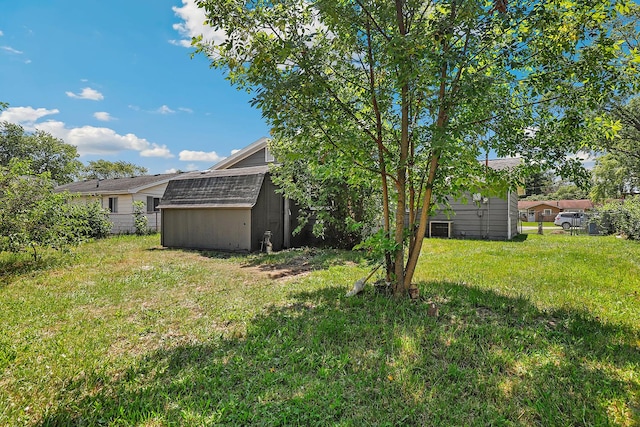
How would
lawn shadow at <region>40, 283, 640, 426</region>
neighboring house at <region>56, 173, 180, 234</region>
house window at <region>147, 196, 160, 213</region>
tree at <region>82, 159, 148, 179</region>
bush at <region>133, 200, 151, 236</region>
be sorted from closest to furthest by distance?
1. lawn shadow at <region>40, 283, 640, 426</region>
2. bush at <region>133, 200, 151, 236</region>
3. neighboring house at <region>56, 173, 180, 234</region>
4. house window at <region>147, 196, 160, 213</region>
5. tree at <region>82, 159, 148, 179</region>

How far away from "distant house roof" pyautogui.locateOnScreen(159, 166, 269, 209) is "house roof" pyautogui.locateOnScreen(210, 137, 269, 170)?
3779 mm

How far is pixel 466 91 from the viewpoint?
11.8 feet

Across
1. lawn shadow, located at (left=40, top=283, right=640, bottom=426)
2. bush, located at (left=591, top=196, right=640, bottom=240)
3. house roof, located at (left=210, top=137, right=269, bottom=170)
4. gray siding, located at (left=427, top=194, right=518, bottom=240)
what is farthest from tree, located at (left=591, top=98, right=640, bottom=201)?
house roof, located at (left=210, top=137, right=269, bottom=170)

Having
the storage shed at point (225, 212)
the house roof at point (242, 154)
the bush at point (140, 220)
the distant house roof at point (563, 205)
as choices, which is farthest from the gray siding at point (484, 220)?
the distant house roof at point (563, 205)

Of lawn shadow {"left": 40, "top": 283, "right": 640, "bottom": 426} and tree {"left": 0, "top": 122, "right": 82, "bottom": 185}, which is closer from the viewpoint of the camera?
lawn shadow {"left": 40, "top": 283, "right": 640, "bottom": 426}

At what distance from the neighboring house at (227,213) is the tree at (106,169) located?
35981mm

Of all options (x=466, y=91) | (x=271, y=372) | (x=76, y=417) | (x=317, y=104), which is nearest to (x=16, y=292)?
(x=76, y=417)

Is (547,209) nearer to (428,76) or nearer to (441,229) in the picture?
(441,229)

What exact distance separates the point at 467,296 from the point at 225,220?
861 cm

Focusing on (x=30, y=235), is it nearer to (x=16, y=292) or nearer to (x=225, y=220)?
(x=16, y=292)

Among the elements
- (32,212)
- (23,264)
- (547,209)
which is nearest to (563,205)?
(547,209)

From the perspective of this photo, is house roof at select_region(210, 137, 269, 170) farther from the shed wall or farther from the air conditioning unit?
the air conditioning unit

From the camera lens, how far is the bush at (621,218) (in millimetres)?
13000

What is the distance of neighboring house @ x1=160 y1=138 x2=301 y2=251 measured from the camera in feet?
35.6
